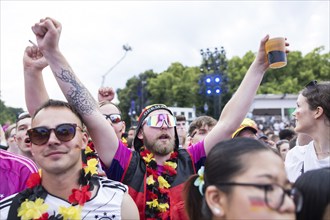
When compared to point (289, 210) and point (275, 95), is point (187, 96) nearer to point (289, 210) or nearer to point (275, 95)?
point (275, 95)

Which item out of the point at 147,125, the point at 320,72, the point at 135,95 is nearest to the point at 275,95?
the point at 320,72

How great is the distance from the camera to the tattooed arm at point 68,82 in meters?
2.60

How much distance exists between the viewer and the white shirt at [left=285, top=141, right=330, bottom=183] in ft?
10.9

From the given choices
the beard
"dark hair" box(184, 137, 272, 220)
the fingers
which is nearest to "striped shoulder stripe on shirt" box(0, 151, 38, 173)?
the fingers

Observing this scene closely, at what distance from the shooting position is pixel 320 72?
47562 mm

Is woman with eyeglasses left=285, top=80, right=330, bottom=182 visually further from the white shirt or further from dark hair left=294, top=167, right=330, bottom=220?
dark hair left=294, top=167, right=330, bottom=220

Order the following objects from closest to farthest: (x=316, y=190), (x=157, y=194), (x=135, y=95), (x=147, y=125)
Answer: (x=316, y=190) < (x=157, y=194) < (x=147, y=125) < (x=135, y=95)

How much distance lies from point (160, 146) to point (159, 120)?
253 millimetres

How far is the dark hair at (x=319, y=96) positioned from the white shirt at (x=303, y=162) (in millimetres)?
366

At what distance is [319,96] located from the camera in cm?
343

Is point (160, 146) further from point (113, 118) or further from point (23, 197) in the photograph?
point (23, 197)

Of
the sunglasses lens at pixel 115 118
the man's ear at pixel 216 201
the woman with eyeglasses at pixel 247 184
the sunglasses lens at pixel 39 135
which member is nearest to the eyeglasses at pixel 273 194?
the woman with eyeglasses at pixel 247 184

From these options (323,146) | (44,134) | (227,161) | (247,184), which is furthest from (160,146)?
(247,184)

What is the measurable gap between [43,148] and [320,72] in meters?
49.4
